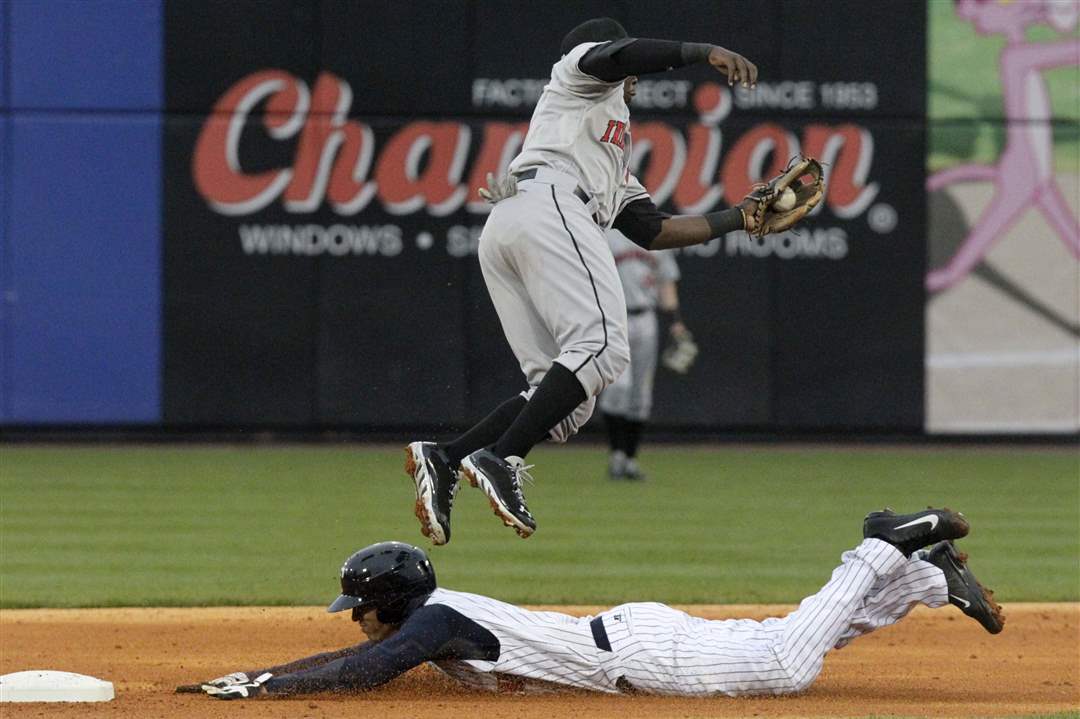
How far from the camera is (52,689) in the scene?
5.91 meters

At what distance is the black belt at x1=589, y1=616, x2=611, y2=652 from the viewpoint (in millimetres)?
5938

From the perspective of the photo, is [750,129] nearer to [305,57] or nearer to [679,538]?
[305,57]

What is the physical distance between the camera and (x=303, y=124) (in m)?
16.5

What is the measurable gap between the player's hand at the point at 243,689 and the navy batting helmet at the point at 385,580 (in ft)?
1.10

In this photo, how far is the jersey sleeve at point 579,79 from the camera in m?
5.59

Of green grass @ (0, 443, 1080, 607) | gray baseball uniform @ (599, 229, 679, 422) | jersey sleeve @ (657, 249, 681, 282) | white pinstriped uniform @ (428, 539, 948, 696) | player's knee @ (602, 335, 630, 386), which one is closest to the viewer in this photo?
player's knee @ (602, 335, 630, 386)

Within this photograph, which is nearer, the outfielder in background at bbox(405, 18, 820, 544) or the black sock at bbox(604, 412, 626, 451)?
the outfielder in background at bbox(405, 18, 820, 544)

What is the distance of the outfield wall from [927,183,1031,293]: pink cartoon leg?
0.30 metres

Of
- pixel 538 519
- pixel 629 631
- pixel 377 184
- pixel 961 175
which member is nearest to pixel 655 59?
pixel 629 631

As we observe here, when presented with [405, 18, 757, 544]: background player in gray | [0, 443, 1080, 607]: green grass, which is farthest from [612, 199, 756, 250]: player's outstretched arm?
[0, 443, 1080, 607]: green grass

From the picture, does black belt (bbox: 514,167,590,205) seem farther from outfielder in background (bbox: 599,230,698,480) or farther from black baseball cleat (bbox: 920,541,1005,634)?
outfielder in background (bbox: 599,230,698,480)

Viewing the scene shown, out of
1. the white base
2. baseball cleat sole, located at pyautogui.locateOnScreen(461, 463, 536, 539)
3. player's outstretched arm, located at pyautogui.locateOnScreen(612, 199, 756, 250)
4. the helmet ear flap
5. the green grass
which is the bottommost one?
the green grass

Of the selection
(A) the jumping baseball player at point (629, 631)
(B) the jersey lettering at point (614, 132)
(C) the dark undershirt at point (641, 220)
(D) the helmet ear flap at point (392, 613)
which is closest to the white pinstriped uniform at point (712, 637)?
(A) the jumping baseball player at point (629, 631)

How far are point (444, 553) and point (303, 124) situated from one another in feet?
24.0
